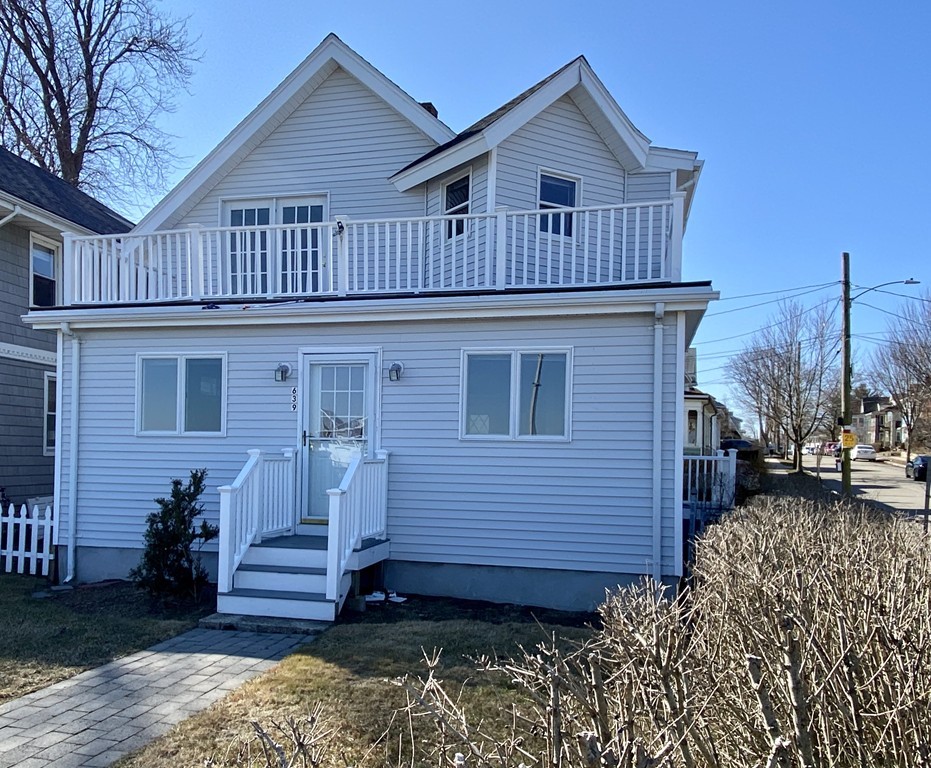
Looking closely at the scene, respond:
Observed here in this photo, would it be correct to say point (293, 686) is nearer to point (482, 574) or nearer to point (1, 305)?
point (482, 574)

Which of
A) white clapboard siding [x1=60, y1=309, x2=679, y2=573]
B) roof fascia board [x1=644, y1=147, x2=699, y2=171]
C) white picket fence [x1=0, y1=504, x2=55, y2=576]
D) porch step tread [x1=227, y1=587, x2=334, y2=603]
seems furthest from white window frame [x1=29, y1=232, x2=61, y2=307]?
roof fascia board [x1=644, y1=147, x2=699, y2=171]

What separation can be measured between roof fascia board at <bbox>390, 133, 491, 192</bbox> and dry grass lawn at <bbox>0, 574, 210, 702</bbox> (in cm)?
660

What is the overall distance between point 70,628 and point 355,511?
9.87ft

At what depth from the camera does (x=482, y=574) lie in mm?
8398

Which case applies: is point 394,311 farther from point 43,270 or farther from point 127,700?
point 43,270

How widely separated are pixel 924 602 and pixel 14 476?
45.9 feet

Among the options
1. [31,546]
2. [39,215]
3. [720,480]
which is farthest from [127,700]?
[39,215]

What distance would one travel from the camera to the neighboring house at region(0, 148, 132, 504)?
498 inches

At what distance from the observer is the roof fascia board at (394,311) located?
7.87 m

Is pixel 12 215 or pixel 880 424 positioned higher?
pixel 12 215

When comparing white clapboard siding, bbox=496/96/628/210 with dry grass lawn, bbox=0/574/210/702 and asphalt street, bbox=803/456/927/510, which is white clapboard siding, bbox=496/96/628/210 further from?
asphalt street, bbox=803/456/927/510

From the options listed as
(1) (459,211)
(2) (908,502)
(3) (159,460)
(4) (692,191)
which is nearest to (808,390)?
(2) (908,502)

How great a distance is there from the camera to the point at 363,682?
16.9 feet

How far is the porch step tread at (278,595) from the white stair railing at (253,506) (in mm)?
116
